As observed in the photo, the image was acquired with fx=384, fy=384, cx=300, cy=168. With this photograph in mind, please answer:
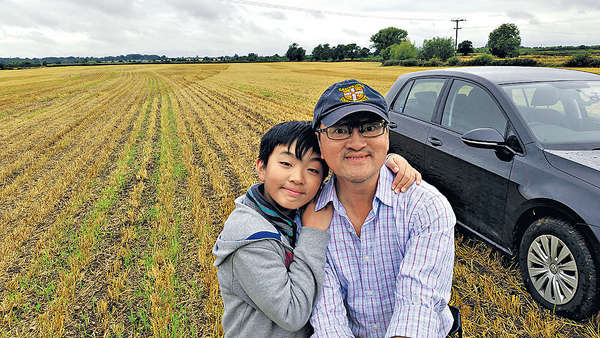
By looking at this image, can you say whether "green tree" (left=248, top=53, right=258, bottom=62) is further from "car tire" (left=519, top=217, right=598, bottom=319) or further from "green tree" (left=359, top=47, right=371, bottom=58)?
"car tire" (left=519, top=217, right=598, bottom=319)

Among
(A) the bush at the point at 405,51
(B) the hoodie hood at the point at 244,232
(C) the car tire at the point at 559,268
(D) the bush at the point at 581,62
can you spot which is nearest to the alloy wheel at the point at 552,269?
(C) the car tire at the point at 559,268

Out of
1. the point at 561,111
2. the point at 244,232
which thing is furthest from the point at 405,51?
the point at 244,232

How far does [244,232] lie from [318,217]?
36 centimetres

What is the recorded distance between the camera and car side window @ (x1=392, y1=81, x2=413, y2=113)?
15.8 feet

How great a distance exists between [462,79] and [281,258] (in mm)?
3271

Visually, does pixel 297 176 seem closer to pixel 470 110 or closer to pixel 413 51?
pixel 470 110

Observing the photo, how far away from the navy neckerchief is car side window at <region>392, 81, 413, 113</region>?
3487 mm

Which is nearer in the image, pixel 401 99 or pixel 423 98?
pixel 423 98

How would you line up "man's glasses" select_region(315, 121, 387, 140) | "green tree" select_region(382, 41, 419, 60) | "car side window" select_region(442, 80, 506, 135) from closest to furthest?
"man's glasses" select_region(315, 121, 387, 140) < "car side window" select_region(442, 80, 506, 135) < "green tree" select_region(382, 41, 419, 60)

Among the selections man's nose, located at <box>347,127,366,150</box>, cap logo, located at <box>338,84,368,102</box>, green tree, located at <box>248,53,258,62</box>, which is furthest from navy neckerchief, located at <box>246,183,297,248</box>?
green tree, located at <box>248,53,258,62</box>

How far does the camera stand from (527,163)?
9.78 feet

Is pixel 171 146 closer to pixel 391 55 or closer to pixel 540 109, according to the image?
pixel 540 109

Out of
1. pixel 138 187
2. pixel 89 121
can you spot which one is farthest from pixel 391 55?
pixel 138 187

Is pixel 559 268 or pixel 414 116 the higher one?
pixel 414 116
